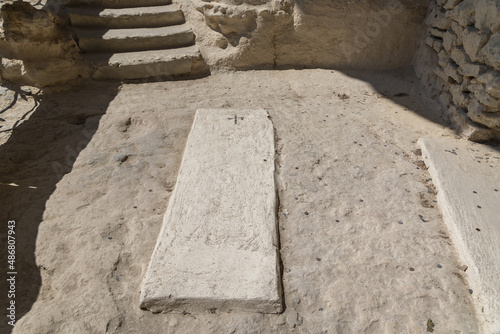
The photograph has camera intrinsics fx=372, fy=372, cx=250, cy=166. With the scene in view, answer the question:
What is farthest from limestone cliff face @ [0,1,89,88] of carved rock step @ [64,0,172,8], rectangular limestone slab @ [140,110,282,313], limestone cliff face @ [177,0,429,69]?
rectangular limestone slab @ [140,110,282,313]

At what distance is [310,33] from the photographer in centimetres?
408

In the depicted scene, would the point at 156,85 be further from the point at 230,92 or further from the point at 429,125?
the point at 429,125

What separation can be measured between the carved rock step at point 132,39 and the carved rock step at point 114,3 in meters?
0.35

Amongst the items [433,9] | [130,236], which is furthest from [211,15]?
[130,236]

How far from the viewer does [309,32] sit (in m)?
4.08

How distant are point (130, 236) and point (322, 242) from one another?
1126 mm

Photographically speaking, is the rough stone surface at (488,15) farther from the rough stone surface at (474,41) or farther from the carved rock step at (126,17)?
the carved rock step at (126,17)

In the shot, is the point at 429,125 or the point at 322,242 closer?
the point at 322,242

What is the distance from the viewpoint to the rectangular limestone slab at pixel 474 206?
5.92ft

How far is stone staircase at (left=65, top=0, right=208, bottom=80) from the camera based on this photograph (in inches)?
159

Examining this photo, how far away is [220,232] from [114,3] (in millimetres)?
3497


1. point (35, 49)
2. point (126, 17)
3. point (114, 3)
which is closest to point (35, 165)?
point (35, 49)

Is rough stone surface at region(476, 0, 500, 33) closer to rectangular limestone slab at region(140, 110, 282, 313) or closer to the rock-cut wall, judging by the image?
the rock-cut wall

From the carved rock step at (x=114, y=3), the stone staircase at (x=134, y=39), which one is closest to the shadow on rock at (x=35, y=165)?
the stone staircase at (x=134, y=39)
